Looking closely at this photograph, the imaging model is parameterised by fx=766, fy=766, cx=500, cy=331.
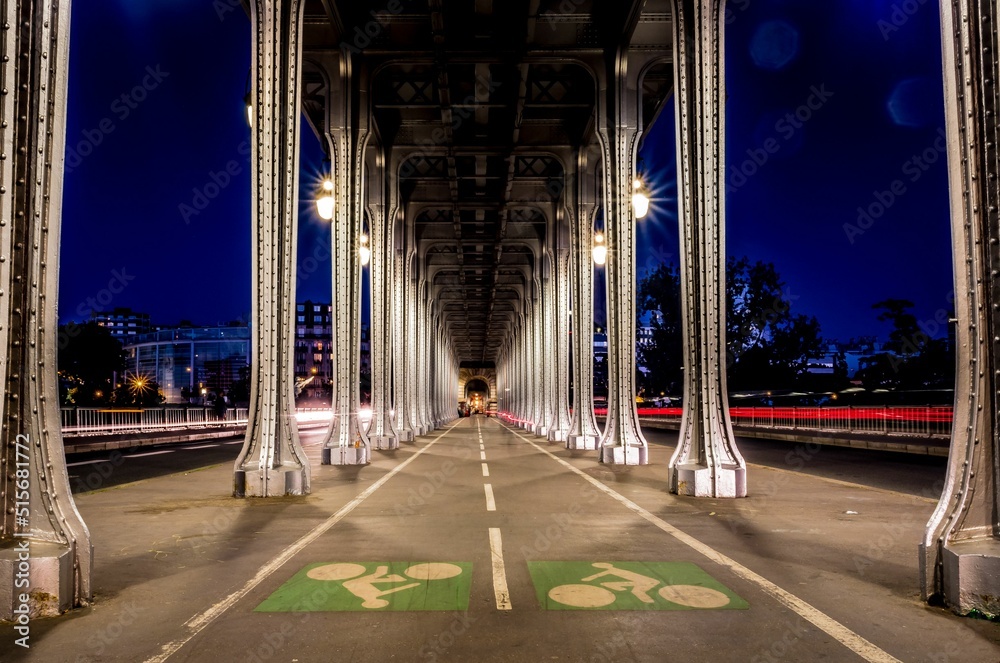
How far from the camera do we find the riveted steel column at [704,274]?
12523mm

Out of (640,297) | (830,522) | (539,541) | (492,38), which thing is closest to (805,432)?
(492,38)

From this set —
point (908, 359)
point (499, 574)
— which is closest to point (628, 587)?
point (499, 574)

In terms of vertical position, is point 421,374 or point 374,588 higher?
point 421,374

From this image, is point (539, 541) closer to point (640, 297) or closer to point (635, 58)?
point (635, 58)

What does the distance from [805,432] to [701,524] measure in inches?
1026

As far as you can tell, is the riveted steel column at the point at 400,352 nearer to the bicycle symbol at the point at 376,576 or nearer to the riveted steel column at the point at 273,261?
the riveted steel column at the point at 273,261

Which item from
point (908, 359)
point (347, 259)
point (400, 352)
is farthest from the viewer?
point (908, 359)

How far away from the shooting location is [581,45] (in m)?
22.6

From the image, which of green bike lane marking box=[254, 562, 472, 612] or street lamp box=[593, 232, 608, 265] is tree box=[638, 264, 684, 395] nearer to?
street lamp box=[593, 232, 608, 265]

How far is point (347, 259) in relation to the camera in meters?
21.2

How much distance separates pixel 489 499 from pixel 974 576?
8.01 meters

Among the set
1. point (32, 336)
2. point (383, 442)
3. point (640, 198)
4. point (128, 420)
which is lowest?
point (383, 442)

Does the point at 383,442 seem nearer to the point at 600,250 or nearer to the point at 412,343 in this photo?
the point at 600,250

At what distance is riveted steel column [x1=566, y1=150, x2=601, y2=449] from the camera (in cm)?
2727
